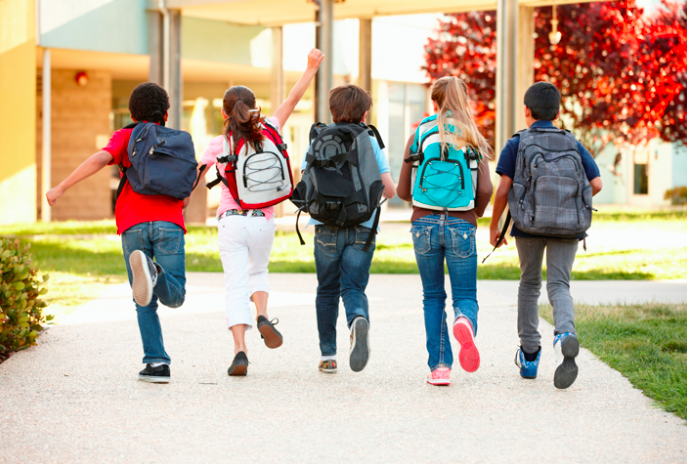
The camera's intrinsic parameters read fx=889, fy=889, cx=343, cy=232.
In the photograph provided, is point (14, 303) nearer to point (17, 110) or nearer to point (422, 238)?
point (422, 238)

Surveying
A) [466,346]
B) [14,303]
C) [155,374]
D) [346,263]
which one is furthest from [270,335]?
[14,303]

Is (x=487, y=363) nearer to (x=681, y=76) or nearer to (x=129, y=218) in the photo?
(x=129, y=218)

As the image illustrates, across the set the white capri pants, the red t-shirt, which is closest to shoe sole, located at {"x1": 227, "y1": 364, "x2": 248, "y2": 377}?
the white capri pants

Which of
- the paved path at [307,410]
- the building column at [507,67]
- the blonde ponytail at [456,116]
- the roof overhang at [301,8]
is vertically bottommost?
the paved path at [307,410]

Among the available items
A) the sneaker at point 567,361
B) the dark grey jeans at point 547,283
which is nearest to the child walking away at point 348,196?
the dark grey jeans at point 547,283

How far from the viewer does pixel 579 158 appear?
16.0ft

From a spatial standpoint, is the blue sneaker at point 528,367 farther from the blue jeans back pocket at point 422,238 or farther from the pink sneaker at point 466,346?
the blue jeans back pocket at point 422,238

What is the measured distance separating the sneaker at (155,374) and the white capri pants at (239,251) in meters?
0.45

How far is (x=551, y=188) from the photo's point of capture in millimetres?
4781

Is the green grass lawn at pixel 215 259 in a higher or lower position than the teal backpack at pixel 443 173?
lower

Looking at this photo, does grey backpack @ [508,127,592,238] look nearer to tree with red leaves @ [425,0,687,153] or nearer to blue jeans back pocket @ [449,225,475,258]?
blue jeans back pocket @ [449,225,475,258]

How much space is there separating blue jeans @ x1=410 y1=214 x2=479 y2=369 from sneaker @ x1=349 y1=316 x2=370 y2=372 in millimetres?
405

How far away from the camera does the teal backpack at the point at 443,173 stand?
484 centimetres

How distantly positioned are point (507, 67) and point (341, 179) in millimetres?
10527
